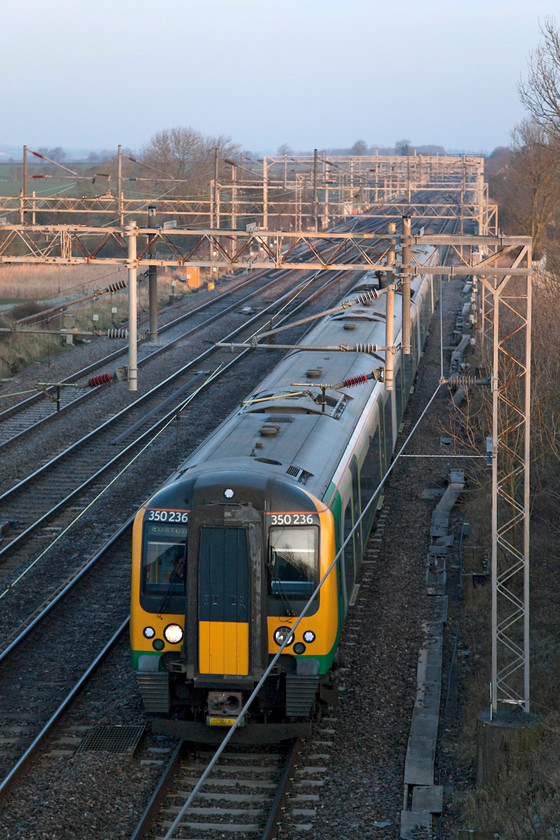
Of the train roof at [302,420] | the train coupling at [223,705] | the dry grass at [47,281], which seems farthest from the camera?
the dry grass at [47,281]

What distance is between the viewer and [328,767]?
9.97 m

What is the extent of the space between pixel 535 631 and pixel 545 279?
13702 mm

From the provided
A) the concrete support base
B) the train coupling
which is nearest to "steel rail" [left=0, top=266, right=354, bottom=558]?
the train coupling

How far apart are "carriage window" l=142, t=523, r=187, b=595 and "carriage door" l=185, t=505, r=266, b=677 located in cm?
19

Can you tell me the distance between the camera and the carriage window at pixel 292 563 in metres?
9.79

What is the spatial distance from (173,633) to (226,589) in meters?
0.72

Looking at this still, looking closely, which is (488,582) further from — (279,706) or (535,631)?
(279,706)

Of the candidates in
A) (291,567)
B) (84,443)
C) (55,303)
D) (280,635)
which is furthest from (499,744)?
(55,303)

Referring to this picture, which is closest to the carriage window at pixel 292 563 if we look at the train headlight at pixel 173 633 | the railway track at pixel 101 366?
the train headlight at pixel 173 633

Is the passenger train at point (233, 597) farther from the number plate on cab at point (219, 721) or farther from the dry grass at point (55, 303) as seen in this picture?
the dry grass at point (55, 303)

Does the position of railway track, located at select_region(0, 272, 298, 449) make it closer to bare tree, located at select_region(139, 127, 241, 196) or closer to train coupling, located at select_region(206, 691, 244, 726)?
train coupling, located at select_region(206, 691, 244, 726)

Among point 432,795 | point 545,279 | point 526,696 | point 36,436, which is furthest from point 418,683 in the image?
point 545,279

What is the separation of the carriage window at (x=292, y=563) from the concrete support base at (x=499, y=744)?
85.1 inches

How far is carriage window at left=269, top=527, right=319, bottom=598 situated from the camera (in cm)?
979
